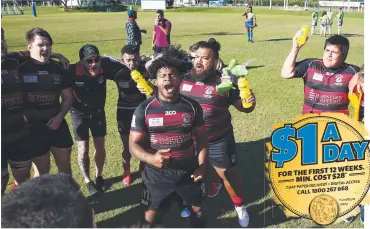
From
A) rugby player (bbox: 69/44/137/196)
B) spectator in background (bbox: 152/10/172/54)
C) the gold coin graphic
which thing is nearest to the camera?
the gold coin graphic

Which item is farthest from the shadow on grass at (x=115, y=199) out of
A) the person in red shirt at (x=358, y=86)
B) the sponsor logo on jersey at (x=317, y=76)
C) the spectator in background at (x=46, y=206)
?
the spectator in background at (x=46, y=206)

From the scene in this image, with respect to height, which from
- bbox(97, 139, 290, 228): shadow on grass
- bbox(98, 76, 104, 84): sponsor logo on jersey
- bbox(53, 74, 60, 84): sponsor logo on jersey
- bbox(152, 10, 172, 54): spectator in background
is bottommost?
bbox(97, 139, 290, 228): shadow on grass

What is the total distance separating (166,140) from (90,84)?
6.54 feet

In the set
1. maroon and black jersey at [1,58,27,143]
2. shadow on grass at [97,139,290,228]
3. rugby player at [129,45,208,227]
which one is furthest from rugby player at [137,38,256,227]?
maroon and black jersey at [1,58,27,143]

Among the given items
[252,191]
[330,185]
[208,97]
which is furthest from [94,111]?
[330,185]

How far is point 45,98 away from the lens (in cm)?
501

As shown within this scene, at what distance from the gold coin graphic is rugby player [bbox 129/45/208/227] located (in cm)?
135

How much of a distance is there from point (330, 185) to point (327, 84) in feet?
4.78

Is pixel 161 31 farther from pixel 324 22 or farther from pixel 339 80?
pixel 324 22

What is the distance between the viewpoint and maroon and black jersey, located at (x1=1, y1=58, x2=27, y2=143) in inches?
179

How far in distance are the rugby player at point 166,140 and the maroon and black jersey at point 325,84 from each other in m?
1.79

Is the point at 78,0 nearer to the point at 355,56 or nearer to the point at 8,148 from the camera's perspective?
the point at 355,56
